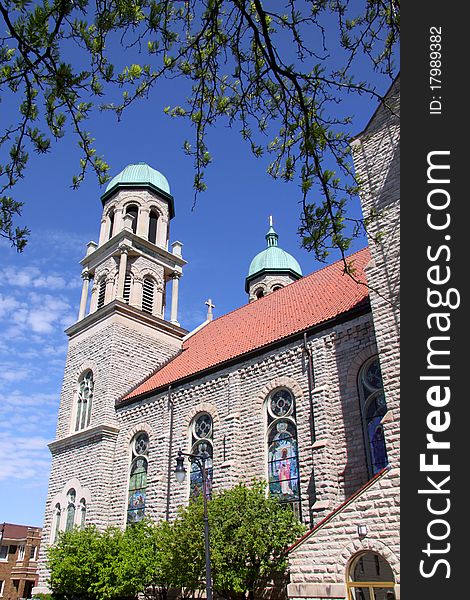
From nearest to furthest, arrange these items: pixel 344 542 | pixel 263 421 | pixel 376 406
A: pixel 344 542, pixel 376 406, pixel 263 421

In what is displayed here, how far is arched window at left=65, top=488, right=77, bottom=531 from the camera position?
22.7 meters

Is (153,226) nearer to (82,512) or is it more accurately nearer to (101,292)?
(101,292)

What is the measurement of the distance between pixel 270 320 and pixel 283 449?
236 inches

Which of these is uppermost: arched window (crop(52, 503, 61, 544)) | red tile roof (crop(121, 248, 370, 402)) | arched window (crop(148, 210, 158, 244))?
arched window (crop(148, 210, 158, 244))

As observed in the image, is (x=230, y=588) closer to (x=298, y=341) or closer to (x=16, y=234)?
(x=298, y=341)

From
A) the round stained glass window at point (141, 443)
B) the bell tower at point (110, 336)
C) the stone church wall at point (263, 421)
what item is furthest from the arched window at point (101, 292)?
the round stained glass window at point (141, 443)

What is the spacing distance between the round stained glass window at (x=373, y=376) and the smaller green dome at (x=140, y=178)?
2068cm

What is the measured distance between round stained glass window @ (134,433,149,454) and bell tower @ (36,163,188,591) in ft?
4.39

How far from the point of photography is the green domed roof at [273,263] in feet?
147

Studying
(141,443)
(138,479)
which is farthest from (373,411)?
(141,443)

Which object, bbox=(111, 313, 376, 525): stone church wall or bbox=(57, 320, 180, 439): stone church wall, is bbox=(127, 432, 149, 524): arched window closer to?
bbox=(111, 313, 376, 525): stone church wall

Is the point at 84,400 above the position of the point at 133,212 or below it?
below

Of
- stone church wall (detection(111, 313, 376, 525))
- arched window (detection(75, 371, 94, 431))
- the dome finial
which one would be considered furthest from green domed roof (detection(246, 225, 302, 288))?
stone church wall (detection(111, 313, 376, 525))

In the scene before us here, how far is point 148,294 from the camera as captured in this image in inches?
1147
